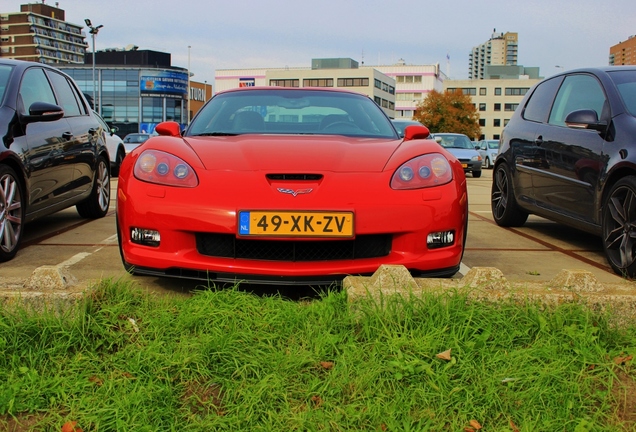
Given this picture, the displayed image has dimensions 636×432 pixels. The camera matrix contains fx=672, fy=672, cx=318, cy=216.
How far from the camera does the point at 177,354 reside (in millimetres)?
2582

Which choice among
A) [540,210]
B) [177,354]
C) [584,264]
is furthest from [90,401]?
[540,210]

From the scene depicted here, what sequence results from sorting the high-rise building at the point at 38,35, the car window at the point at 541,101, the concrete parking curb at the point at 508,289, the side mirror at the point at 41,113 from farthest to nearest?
the high-rise building at the point at 38,35 → the car window at the point at 541,101 → the side mirror at the point at 41,113 → the concrete parking curb at the point at 508,289

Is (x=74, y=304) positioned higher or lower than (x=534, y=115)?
lower

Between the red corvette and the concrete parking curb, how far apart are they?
363mm

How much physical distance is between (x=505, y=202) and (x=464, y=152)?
1614cm

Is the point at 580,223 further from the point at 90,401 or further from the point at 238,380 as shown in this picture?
the point at 90,401

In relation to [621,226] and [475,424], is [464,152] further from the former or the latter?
[475,424]

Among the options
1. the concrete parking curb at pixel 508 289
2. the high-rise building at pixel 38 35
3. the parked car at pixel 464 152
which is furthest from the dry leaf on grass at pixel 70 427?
the high-rise building at pixel 38 35

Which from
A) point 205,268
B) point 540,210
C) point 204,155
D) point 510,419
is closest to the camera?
point 510,419

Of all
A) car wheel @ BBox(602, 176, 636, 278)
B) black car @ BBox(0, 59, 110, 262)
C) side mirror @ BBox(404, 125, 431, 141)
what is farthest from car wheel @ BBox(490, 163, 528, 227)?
black car @ BBox(0, 59, 110, 262)

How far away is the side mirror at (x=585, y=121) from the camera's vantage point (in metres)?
4.91

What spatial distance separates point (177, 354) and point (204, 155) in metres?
1.43

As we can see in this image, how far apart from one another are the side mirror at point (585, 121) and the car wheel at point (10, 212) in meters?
4.08

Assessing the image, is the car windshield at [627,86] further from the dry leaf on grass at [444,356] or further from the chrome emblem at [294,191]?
the dry leaf on grass at [444,356]
